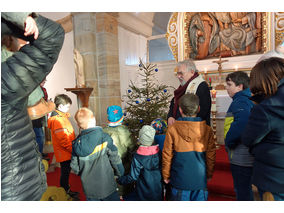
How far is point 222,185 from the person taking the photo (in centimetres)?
269

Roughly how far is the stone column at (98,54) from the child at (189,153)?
433cm

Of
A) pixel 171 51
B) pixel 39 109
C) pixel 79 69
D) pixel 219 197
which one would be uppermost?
pixel 171 51

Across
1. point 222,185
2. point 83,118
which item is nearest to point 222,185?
point 222,185

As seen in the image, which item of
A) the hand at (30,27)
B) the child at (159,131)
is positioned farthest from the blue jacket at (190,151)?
the hand at (30,27)

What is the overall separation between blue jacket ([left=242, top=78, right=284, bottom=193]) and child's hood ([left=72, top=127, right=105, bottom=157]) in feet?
3.98

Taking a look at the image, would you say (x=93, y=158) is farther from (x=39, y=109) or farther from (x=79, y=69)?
(x=79, y=69)

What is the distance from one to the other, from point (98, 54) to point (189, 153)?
4.91 m

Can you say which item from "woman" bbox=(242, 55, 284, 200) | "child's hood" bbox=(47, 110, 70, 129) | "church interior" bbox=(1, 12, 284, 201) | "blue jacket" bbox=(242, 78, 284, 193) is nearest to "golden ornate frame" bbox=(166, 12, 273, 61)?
"church interior" bbox=(1, 12, 284, 201)

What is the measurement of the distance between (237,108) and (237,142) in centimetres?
28

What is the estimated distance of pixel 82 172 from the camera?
189 cm

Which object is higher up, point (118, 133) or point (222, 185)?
point (118, 133)

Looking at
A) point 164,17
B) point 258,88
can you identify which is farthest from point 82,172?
point 164,17

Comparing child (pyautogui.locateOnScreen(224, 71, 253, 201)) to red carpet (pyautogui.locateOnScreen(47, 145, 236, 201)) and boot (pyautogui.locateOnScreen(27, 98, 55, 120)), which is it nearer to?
red carpet (pyautogui.locateOnScreen(47, 145, 236, 201))

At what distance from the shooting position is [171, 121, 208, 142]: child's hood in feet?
5.72
